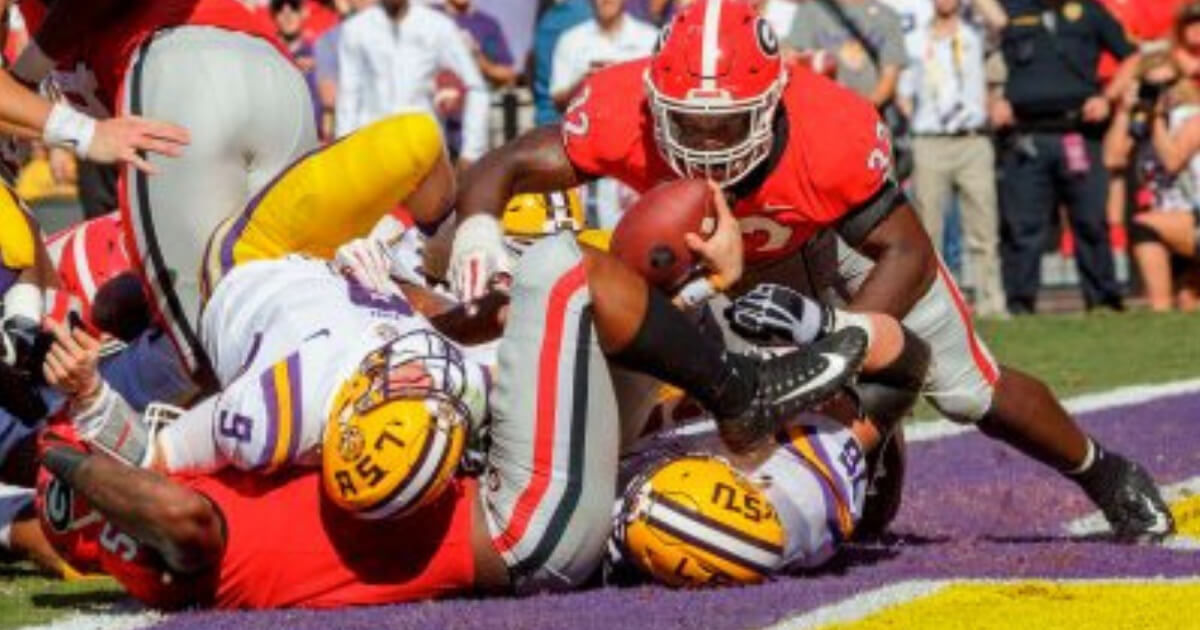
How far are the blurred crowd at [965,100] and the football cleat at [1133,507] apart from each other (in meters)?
7.22

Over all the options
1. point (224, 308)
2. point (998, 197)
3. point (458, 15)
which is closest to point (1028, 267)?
point (998, 197)

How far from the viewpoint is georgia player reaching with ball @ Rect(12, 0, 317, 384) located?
7.30 meters

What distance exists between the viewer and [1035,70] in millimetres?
15648

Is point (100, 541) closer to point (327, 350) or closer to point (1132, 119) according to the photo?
point (327, 350)

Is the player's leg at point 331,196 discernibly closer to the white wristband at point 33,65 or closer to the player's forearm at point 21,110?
the player's forearm at point 21,110

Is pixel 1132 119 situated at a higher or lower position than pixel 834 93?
lower

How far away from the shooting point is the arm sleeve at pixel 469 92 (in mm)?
14570

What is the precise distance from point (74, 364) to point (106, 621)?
0.48 meters

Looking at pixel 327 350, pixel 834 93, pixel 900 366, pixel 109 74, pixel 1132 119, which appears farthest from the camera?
pixel 1132 119

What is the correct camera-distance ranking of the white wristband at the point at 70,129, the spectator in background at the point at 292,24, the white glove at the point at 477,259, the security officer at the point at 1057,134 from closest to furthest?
the white glove at the point at 477,259 → the white wristband at the point at 70,129 → the security officer at the point at 1057,134 → the spectator in background at the point at 292,24

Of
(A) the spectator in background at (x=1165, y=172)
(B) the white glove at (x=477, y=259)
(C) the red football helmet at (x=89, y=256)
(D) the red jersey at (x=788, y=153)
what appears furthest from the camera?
(A) the spectator in background at (x=1165, y=172)

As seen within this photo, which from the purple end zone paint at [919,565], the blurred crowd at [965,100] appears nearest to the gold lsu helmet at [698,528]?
the purple end zone paint at [919,565]

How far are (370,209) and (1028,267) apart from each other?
935 cm

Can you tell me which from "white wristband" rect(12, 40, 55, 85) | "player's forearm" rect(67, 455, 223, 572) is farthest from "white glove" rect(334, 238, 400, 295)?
"white wristband" rect(12, 40, 55, 85)
